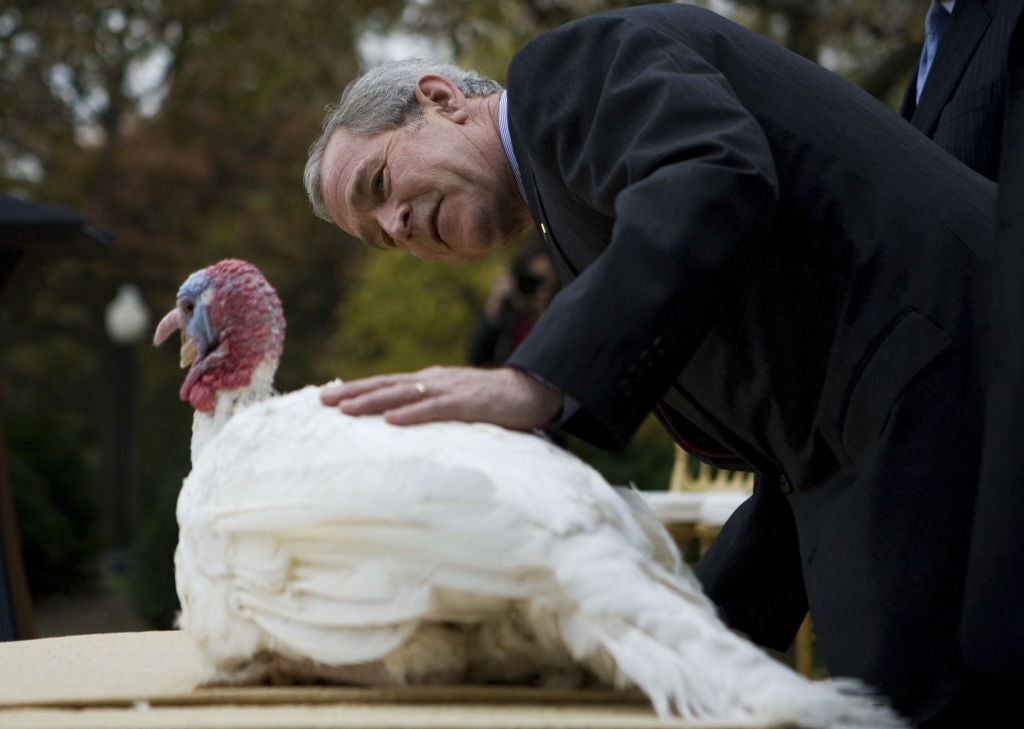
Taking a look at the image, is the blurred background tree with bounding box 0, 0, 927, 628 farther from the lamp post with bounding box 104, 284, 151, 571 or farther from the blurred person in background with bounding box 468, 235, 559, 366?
the blurred person in background with bounding box 468, 235, 559, 366

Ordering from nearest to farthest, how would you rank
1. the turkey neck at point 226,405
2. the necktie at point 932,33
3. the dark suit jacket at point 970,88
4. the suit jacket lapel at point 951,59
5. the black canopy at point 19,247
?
the turkey neck at point 226,405 → the dark suit jacket at point 970,88 → the suit jacket lapel at point 951,59 → the necktie at point 932,33 → the black canopy at point 19,247

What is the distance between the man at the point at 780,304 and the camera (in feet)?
5.57

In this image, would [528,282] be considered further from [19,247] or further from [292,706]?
[292,706]

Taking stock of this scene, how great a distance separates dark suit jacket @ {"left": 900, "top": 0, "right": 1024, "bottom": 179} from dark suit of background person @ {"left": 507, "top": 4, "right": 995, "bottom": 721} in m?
0.56

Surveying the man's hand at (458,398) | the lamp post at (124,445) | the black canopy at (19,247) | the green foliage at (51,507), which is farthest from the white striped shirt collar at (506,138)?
the lamp post at (124,445)

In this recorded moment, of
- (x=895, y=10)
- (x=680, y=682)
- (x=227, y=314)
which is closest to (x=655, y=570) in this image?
(x=680, y=682)

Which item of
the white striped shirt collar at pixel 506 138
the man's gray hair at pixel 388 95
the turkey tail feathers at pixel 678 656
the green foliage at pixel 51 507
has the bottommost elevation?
the green foliage at pixel 51 507

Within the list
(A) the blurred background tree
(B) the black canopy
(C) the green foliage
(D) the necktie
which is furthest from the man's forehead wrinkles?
(C) the green foliage

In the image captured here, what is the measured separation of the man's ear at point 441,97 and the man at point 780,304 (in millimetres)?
177

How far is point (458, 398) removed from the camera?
170 centimetres

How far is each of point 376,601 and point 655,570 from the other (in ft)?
1.09

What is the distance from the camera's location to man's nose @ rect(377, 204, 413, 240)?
7.41 feet

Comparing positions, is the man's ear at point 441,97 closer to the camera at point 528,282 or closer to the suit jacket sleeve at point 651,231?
the suit jacket sleeve at point 651,231

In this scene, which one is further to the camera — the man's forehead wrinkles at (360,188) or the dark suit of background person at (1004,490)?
the man's forehead wrinkles at (360,188)
